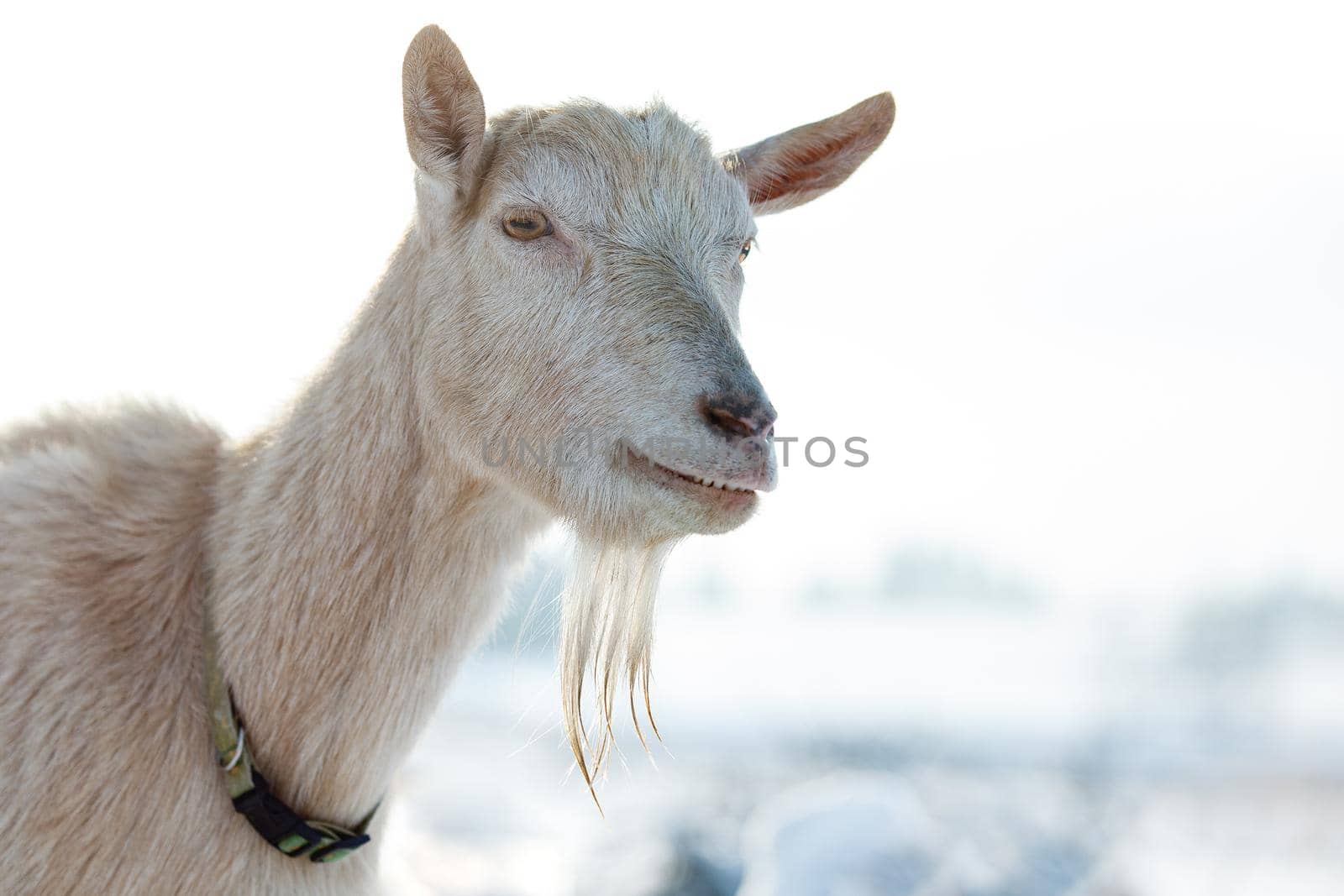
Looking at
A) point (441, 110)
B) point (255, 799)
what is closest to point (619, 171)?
point (441, 110)

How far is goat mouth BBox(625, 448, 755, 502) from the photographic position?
1.92 metres

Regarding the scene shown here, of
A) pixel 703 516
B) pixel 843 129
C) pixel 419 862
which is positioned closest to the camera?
pixel 703 516

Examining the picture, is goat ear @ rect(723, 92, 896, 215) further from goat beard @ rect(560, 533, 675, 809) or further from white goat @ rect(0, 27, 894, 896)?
goat beard @ rect(560, 533, 675, 809)

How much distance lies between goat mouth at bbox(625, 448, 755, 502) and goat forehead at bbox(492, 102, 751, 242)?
534 mm

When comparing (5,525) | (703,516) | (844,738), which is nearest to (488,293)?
(703,516)

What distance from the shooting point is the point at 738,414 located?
1.87 meters

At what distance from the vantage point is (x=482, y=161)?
7.35 ft

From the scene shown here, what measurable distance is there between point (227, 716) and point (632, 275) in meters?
1.23

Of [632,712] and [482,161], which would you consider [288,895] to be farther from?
[482,161]

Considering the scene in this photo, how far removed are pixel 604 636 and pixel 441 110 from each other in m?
1.22

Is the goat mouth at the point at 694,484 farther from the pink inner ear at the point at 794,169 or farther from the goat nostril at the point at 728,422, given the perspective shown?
the pink inner ear at the point at 794,169

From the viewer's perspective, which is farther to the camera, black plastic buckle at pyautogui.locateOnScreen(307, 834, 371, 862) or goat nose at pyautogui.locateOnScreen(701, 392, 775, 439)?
black plastic buckle at pyautogui.locateOnScreen(307, 834, 371, 862)

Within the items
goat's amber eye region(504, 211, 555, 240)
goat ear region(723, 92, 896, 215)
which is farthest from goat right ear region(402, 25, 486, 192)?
goat ear region(723, 92, 896, 215)

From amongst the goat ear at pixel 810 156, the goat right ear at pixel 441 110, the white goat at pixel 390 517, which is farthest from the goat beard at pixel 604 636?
the goat ear at pixel 810 156
